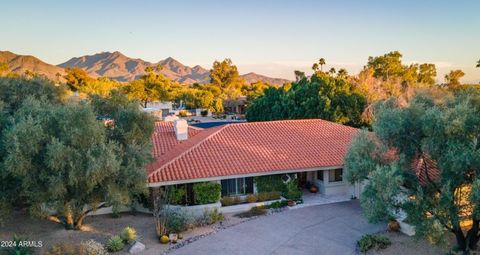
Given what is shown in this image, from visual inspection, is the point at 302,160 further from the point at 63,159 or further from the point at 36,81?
the point at 36,81

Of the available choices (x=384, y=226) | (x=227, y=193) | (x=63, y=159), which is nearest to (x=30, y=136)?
(x=63, y=159)

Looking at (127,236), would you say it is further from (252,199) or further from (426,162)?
(426,162)

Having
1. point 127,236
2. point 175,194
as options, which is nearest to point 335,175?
point 175,194

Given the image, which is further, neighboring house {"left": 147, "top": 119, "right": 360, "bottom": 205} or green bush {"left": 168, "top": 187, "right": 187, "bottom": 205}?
neighboring house {"left": 147, "top": 119, "right": 360, "bottom": 205}

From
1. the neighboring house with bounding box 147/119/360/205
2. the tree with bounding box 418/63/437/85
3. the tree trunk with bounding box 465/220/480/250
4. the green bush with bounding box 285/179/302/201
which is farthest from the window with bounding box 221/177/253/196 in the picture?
the tree with bounding box 418/63/437/85

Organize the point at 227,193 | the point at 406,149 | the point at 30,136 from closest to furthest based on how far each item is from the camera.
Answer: the point at 406,149 → the point at 30,136 → the point at 227,193

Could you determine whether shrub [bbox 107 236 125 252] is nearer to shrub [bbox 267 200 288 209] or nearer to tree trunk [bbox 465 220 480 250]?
shrub [bbox 267 200 288 209]
